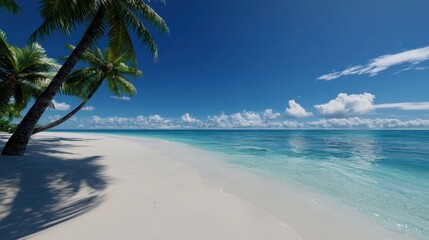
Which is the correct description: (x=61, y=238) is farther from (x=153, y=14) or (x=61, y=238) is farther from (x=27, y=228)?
(x=153, y=14)

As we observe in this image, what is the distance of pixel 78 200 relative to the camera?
3773 mm

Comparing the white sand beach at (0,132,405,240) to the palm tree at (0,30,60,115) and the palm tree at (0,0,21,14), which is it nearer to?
the palm tree at (0,0,21,14)

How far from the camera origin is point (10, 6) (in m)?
7.61

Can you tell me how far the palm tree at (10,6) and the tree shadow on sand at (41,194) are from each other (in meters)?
6.19

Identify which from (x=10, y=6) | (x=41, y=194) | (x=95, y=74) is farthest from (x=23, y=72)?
(x=41, y=194)

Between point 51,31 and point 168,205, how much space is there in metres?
8.88

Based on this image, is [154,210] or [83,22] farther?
[83,22]

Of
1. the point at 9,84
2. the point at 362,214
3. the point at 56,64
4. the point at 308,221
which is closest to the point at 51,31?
the point at 56,64

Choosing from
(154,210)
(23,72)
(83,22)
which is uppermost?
(83,22)

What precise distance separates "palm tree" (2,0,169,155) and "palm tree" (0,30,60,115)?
17.9 ft

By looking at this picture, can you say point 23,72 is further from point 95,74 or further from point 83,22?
point 83,22

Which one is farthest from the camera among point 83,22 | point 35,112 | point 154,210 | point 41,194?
point 83,22

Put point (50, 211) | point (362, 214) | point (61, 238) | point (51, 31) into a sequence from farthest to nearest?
point (51, 31) < point (362, 214) < point (50, 211) < point (61, 238)

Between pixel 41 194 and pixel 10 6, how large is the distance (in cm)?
892
